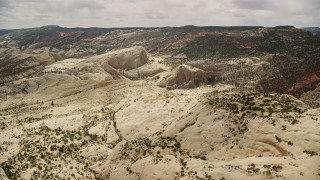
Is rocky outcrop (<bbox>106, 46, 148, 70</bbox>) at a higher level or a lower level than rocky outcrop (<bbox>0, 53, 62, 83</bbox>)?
higher

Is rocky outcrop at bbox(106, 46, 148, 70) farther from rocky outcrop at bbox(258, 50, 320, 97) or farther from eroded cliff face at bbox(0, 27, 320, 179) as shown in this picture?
rocky outcrop at bbox(258, 50, 320, 97)

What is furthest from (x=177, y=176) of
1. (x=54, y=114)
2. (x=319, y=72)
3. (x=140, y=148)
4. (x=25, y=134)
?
(x=319, y=72)

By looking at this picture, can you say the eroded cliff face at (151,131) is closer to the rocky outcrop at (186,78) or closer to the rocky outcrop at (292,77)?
the rocky outcrop at (292,77)

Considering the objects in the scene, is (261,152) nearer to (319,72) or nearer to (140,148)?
(140,148)

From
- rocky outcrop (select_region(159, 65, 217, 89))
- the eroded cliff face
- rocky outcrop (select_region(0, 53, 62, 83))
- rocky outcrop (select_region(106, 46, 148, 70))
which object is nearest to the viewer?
the eroded cliff face

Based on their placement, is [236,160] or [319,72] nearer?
[236,160]

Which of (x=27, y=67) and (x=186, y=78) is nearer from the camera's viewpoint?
(x=186, y=78)

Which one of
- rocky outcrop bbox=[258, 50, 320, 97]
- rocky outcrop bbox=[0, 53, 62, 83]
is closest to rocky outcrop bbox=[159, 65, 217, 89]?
rocky outcrop bbox=[258, 50, 320, 97]

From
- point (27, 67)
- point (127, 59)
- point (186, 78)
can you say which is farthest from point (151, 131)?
point (27, 67)

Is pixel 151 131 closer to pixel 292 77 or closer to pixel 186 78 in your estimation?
pixel 186 78
